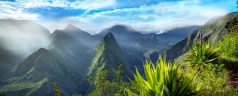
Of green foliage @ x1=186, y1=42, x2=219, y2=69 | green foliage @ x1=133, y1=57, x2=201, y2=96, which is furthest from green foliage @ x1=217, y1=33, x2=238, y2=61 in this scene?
green foliage @ x1=133, y1=57, x2=201, y2=96

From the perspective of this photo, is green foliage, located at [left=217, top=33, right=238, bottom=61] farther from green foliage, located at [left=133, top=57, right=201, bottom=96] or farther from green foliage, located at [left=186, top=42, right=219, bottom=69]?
green foliage, located at [left=133, top=57, right=201, bottom=96]

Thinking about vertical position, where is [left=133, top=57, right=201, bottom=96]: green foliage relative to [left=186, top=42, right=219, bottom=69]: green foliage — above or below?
above

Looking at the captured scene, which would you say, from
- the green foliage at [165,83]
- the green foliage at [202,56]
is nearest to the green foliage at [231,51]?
the green foliage at [202,56]

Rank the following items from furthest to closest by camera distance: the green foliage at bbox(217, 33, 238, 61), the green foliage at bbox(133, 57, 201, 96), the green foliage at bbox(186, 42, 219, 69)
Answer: the green foliage at bbox(217, 33, 238, 61), the green foliage at bbox(186, 42, 219, 69), the green foliage at bbox(133, 57, 201, 96)

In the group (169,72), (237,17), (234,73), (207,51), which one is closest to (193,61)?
(207,51)

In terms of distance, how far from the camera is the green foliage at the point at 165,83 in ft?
35.2

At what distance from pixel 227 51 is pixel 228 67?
1933mm

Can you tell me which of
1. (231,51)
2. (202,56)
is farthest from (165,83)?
(231,51)

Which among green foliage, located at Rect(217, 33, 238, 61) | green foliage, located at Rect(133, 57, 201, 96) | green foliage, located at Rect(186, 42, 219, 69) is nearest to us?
green foliage, located at Rect(133, 57, 201, 96)

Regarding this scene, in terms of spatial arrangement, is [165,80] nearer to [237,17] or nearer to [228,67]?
[228,67]

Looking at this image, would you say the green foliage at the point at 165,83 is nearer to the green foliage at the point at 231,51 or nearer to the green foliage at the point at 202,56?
the green foliage at the point at 202,56

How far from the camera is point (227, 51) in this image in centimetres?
2239

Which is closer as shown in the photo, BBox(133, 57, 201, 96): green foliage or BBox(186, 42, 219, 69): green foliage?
BBox(133, 57, 201, 96): green foliage

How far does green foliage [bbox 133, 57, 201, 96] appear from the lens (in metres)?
10.7
